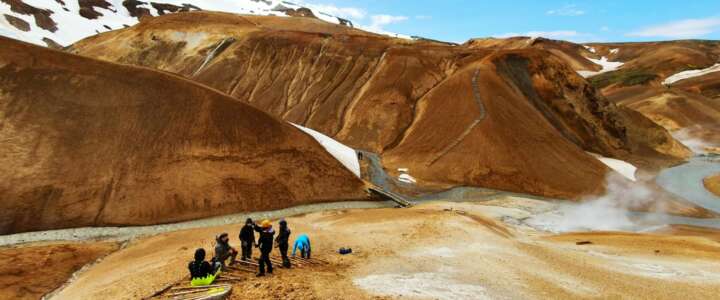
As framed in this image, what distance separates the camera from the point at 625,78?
144 m

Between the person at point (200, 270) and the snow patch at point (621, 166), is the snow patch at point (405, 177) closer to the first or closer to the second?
the snow patch at point (621, 166)

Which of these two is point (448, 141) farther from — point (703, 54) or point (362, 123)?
point (703, 54)

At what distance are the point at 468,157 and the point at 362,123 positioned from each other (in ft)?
58.4

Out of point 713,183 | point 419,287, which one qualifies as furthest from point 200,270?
point 713,183

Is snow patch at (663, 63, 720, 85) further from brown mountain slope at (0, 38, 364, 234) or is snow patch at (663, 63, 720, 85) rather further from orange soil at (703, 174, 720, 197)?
brown mountain slope at (0, 38, 364, 234)

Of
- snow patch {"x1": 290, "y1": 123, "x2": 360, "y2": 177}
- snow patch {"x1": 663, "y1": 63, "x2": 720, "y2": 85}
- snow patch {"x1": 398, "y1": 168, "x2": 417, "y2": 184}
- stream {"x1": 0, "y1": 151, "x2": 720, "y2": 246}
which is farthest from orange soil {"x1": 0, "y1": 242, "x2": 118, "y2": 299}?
snow patch {"x1": 663, "y1": 63, "x2": 720, "y2": 85}

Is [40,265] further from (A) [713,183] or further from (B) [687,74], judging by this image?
(B) [687,74]

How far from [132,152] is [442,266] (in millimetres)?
25569

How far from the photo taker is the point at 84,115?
1393 inches

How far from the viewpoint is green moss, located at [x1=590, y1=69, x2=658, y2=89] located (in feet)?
455

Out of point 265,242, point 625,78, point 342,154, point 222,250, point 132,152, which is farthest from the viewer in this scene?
point 625,78

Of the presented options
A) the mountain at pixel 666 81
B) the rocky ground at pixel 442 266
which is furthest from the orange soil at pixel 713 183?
the mountain at pixel 666 81

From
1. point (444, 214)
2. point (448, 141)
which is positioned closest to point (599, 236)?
point (444, 214)

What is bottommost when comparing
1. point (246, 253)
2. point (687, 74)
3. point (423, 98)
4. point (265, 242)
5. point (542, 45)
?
point (246, 253)
